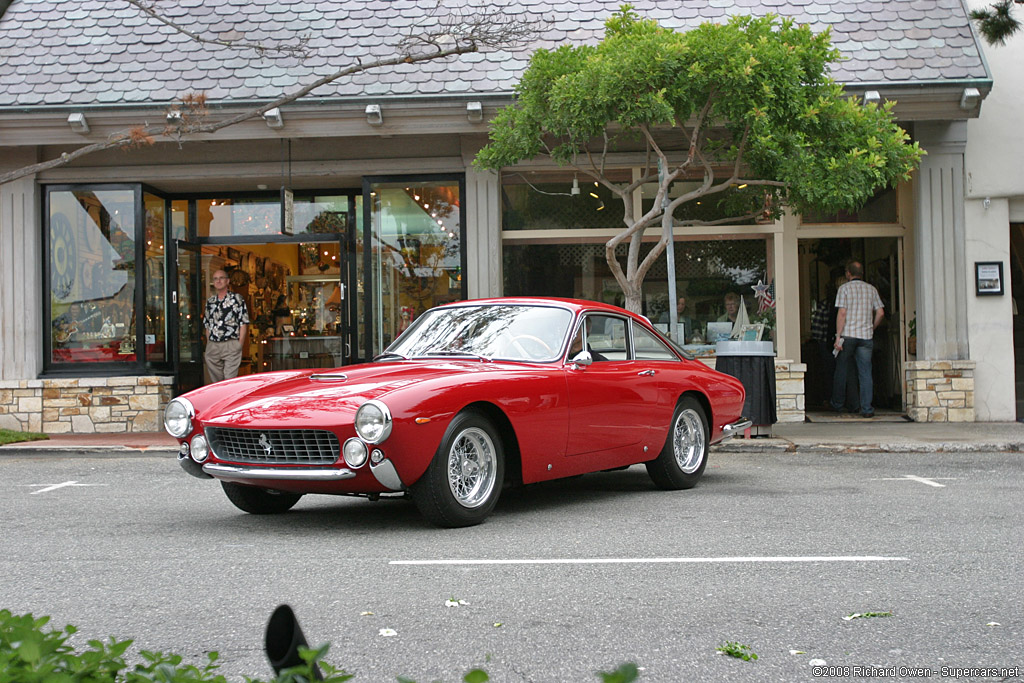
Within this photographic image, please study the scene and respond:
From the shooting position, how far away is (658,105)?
984cm

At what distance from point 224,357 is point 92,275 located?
1.94 metres

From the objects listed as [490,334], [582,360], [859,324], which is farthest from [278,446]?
[859,324]

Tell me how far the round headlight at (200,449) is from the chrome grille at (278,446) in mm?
67

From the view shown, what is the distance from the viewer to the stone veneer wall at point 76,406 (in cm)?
1305

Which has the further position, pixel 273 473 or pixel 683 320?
pixel 683 320

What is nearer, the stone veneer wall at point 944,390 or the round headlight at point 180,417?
the round headlight at point 180,417

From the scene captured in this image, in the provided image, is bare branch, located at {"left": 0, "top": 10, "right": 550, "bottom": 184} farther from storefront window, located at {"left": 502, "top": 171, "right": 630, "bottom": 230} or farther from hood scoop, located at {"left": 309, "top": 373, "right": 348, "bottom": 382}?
hood scoop, located at {"left": 309, "top": 373, "right": 348, "bottom": 382}

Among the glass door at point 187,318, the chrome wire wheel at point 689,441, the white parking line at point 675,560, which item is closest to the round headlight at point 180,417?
the white parking line at point 675,560

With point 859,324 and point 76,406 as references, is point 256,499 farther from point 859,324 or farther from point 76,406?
point 859,324

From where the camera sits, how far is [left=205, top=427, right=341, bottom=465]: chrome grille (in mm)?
5684

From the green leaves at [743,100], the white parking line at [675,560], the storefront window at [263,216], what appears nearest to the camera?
the white parking line at [675,560]

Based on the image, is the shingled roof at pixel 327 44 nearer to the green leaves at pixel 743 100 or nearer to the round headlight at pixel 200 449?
the green leaves at pixel 743 100

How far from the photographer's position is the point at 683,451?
792 cm

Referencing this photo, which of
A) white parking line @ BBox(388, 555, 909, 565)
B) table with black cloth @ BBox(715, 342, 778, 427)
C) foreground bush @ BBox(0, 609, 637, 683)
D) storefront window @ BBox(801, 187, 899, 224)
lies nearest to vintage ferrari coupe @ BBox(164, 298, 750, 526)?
white parking line @ BBox(388, 555, 909, 565)
